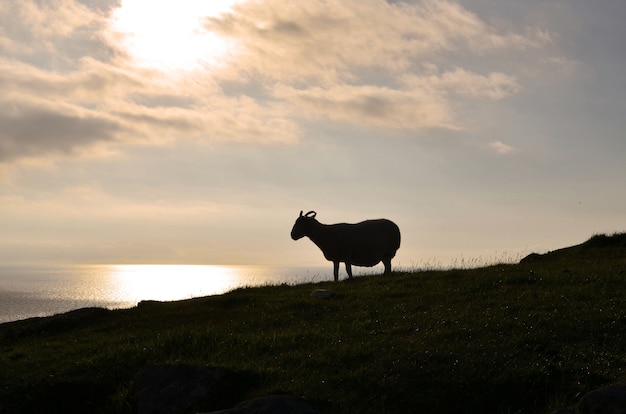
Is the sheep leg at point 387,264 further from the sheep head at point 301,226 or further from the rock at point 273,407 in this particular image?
the rock at point 273,407

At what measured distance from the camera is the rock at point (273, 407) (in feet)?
42.7

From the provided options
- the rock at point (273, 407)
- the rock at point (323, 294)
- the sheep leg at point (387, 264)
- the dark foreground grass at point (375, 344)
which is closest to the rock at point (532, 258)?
the dark foreground grass at point (375, 344)

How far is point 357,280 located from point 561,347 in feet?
47.5

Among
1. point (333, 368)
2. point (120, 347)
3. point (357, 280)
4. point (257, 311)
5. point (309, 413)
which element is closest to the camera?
point (309, 413)

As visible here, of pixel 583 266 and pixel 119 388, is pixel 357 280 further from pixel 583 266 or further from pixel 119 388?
pixel 119 388

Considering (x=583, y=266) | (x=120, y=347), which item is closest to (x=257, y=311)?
(x=120, y=347)

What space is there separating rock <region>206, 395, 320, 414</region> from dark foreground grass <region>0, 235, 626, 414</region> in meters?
1.86

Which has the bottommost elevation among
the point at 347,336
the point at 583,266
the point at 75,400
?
the point at 75,400

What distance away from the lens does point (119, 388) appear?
59.5 ft

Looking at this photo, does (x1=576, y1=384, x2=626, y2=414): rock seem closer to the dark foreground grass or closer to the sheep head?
the dark foreground grass

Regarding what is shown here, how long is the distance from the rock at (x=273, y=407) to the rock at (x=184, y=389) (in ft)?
8.53

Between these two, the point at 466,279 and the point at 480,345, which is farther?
the point at 466,279

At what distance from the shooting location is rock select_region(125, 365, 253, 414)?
1559cm

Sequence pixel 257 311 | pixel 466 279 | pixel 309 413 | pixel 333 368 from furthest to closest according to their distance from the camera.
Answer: pixel 466 279, pixel 257 311, pixel 333 368, pixel 309 413
